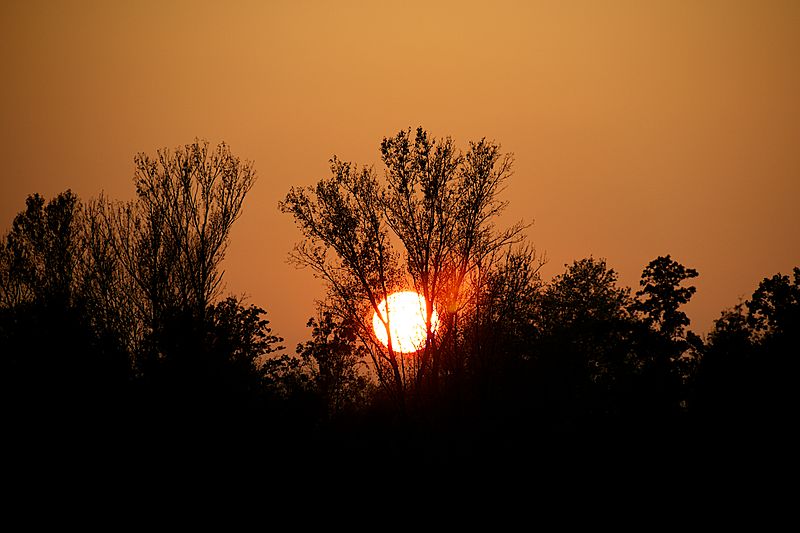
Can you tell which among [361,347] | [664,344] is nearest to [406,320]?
[361,347]

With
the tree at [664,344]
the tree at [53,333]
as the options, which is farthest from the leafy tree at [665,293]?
the tree at [53,333]

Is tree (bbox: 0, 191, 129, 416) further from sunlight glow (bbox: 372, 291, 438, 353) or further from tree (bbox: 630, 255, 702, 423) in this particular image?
tree (bbox: 630, 255, 702, 423)

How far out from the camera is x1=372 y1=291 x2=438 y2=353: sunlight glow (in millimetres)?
32969

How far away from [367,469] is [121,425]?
37.7 ft

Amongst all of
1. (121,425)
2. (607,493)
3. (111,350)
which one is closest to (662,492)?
(607,493)

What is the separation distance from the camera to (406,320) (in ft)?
110

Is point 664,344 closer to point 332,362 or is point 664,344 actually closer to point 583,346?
point 583,346

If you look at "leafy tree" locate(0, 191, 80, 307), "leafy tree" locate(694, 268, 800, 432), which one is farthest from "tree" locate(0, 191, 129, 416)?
"leafy tree" locate(694, 268, 800, 432)

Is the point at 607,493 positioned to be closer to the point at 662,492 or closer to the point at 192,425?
the point at 662,492

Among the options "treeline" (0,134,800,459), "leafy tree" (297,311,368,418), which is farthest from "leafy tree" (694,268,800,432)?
"leafy tree" (297,311,368,418)

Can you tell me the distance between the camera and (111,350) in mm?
30391

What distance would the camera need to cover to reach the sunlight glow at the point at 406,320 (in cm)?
3297

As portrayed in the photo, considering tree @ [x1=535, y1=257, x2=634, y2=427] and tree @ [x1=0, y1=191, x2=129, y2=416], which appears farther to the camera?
tree @ [x1=535, y1=257, x2=634, y2=427]

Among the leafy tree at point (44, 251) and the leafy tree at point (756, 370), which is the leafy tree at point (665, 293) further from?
the leafy tree at point (44, 251)
